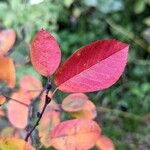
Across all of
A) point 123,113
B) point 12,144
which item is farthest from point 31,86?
point 123,113

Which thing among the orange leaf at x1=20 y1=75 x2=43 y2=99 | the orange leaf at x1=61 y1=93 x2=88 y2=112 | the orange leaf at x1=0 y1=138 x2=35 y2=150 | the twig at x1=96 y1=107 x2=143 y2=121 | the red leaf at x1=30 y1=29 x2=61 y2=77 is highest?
the red leaf at x1=30 y1=29 x2=61 y2=77

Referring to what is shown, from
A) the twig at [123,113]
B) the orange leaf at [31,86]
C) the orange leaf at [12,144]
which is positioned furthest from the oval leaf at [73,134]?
the twig at [123,113]

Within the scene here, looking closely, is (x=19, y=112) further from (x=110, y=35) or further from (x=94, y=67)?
(x=110, y=35)

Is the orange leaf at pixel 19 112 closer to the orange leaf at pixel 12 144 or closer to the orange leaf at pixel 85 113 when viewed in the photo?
the orange leaf at pixel 85 113

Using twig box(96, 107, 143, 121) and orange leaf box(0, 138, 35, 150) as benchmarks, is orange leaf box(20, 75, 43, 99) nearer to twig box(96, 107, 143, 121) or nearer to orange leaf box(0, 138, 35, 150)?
orange leaf box(0, 138, 35, 150)

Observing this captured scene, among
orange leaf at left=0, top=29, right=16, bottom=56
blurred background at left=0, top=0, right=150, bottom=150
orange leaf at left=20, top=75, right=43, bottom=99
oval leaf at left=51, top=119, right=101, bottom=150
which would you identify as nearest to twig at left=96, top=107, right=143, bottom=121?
blurred background at left=0, top=0, right=150, bottom=150

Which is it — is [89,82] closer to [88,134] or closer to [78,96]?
[88,134]
